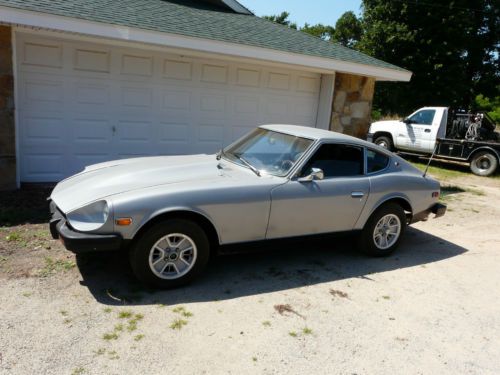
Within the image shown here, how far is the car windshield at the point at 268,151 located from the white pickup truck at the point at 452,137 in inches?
373

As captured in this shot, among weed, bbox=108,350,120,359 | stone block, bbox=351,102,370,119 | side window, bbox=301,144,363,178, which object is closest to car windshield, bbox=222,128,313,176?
side window, bbox=301,144,363,178

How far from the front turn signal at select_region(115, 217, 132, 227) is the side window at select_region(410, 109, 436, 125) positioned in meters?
13.1

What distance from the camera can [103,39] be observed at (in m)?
7.00

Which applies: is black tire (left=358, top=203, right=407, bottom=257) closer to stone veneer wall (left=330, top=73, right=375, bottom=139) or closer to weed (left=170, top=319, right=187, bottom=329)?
weed (left=170, top=319, right=187, bottom=329)

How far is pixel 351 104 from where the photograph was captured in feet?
33.4

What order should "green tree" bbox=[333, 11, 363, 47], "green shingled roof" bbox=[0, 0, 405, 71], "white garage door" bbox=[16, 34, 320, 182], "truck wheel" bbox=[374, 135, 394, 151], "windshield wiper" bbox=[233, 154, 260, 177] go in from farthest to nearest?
"green tree" bbox=[333, 11, 363, 47] < "truck wheel" bbox=[374, 135, 394, 151] < "white garage door" bbox=[16, 34, 320, 182] < "green shingled roof" bbox=[0, 0, 405, 71] < "windshield wiper" bbox=[233, 154, 260, 177]

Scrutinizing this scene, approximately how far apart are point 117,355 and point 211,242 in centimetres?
144

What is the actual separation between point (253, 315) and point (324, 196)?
1552mm

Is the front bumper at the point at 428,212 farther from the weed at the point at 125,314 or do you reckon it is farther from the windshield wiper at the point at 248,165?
the weed at the point at 125,314

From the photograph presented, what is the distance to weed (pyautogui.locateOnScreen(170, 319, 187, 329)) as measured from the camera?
340 centimetres

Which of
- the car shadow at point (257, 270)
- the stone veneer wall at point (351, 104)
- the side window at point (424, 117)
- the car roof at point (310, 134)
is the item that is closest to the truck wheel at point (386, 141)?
the side window at point (424, 117)

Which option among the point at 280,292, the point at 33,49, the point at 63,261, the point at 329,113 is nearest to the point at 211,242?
the point at 280,292

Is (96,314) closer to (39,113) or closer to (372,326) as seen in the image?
(372,326)

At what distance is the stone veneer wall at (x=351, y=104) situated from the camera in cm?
996
